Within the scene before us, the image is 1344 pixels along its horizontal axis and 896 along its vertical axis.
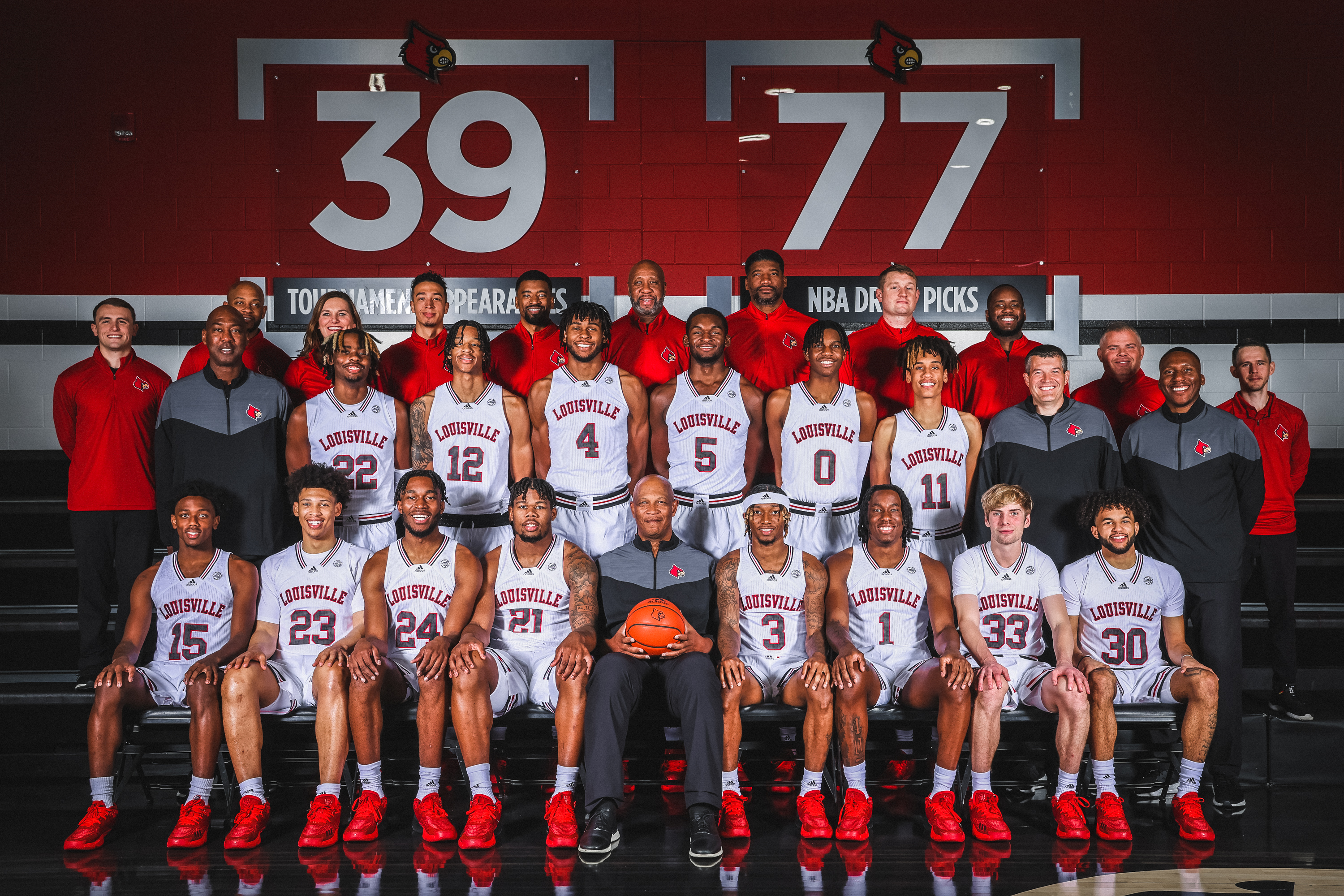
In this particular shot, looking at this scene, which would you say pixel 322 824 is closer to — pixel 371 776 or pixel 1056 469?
pixel 371 776

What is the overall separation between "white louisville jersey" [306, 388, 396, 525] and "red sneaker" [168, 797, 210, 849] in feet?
4.12

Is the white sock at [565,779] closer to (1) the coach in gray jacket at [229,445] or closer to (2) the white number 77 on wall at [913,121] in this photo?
(1) the coach in gray jacket at [229,445]

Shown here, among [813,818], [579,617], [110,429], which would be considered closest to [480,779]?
[579,617]

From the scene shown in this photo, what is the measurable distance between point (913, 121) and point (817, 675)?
3772 millimetres

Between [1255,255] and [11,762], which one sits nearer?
[11,762]

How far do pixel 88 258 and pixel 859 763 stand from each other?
5.28 metres

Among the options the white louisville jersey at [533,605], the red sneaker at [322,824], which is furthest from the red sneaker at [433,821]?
the white louisville jersey at [533,605]

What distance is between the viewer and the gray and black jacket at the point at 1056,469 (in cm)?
409

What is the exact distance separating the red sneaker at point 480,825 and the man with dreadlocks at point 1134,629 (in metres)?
2.17

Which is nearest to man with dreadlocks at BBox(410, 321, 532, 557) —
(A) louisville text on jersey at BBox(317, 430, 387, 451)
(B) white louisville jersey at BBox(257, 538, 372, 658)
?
(A) louisville text on jersey at BBox(317, 430, 387, 451)

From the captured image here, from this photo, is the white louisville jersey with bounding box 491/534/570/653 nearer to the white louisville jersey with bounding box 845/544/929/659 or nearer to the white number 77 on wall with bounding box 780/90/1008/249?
the white louisville jersey with bounding box 845/544/929/659

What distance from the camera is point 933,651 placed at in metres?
4.12

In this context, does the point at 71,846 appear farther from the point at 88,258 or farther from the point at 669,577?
the point at 88,258

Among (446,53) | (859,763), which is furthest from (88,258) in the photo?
(859,763)
